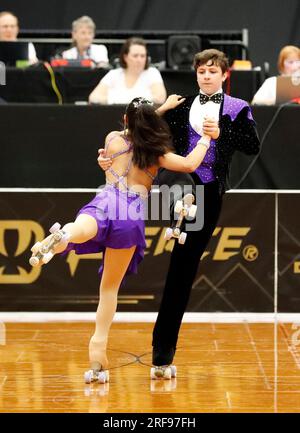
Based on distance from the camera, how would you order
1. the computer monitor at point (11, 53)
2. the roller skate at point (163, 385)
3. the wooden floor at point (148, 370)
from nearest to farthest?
the wooden floor at point (148, 370), the roller skate at point (163, 385), the computer monitor at point (11, 53)

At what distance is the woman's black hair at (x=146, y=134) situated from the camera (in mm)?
4555

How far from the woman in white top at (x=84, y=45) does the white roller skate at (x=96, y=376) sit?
12.3 feet

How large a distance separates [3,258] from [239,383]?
2386 mm

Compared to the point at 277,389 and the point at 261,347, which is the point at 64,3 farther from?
the point at 277,389

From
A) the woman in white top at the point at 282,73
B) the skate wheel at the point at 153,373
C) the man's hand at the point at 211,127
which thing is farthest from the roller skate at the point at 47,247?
the woman in white top at the point at 282,73

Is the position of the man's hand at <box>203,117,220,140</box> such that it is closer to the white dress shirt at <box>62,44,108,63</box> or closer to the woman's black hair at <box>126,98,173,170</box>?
the woman's black hair at <box>126,98,173,170</box>

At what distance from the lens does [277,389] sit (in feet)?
15.1

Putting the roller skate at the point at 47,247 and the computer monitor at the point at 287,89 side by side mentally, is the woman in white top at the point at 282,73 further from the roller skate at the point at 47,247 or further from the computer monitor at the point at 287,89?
the roller skate at the point at 47,247

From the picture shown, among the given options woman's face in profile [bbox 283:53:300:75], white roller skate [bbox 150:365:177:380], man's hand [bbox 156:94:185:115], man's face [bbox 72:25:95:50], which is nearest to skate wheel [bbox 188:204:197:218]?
man's hand [bbox 156:94:185:115]

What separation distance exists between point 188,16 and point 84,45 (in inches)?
109

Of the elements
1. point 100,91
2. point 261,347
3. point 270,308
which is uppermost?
point 100,91

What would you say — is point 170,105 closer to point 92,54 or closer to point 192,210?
point 192,210
